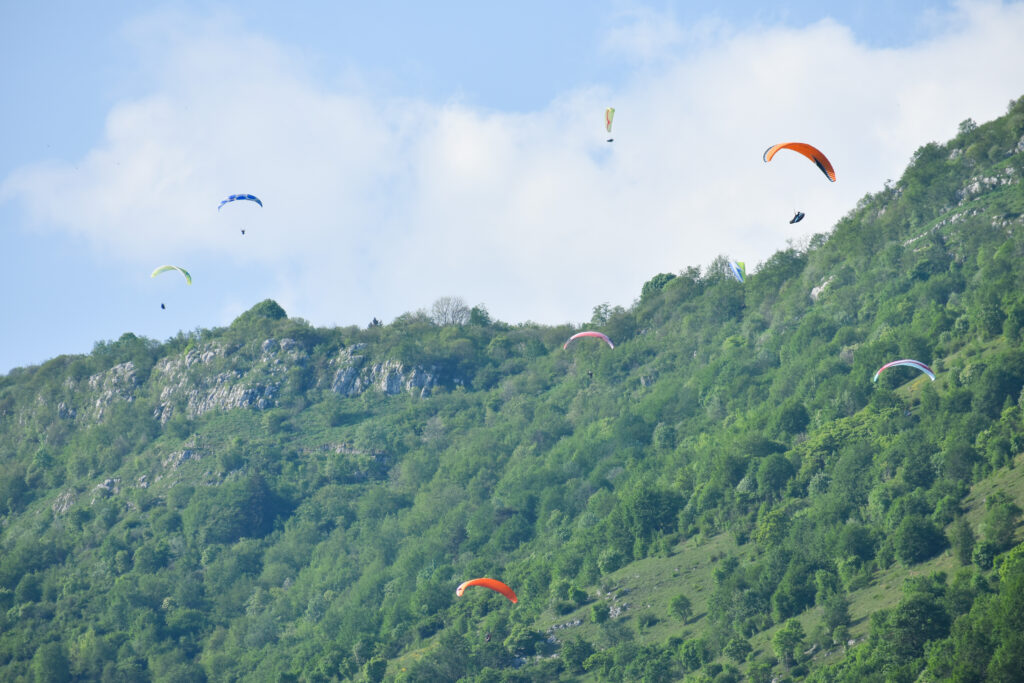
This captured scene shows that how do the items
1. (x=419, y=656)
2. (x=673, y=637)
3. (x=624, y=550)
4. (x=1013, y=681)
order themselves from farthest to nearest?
(x=624, y=550) → (x=419, y=656) → (x=673, y=637) → (x=1013, y=681)

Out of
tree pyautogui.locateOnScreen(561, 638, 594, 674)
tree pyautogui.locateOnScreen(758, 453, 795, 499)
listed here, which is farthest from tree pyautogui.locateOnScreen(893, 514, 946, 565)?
tree pyautogui.locateOnScreen(561, 638, 594, 674)

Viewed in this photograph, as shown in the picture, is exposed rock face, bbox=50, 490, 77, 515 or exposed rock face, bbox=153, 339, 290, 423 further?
exposed rock face, bbox=153, 339, 290, 423

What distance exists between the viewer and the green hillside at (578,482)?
93562mm

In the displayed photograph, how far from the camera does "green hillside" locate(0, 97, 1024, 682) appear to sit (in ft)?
307

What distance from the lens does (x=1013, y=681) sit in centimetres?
7262

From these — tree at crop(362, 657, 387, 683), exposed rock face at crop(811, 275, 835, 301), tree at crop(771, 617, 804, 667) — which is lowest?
tree at crop(771, 617, 804, 667)

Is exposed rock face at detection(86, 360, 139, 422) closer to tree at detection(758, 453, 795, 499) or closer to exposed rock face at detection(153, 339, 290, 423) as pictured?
exposed rock face at detection(153, 339, 290, 423)

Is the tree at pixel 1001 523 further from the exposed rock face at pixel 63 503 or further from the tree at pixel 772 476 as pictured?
the exposed rock face at pixel 63 503

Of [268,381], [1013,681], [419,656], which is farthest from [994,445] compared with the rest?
[268,381]

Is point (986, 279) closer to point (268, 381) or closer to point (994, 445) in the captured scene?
point (994, 445)

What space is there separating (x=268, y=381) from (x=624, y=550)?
6968 cm

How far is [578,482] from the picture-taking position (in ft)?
443

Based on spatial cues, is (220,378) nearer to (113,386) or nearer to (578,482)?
(113,386)

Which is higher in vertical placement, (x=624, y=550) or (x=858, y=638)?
(x=624, y=550)
